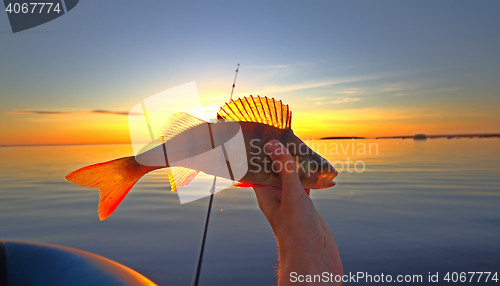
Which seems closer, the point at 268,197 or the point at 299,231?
the point at 299,231

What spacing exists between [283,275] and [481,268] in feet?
18.1

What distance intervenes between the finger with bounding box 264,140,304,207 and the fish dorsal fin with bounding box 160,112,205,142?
85cm

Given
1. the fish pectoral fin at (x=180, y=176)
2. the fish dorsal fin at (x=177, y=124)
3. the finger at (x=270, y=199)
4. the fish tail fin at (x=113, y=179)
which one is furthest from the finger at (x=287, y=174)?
the fish tail fin at (x=113, y=179)

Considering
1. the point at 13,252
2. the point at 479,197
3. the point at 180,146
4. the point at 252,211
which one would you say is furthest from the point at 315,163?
the point at 479,197

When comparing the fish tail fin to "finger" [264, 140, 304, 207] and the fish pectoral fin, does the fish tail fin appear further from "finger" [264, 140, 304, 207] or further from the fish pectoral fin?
"finger" [264, 140, 304, 207]

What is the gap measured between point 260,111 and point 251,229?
17.9 ft

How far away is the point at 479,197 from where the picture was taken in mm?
A: 10773

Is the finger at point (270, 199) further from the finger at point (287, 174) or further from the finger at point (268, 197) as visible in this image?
the finger at point (287, 174)

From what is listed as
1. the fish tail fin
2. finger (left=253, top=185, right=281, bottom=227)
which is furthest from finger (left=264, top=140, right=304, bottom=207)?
the fish tail fin

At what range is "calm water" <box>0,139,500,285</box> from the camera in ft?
18.8

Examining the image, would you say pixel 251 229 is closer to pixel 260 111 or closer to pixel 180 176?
pixel 180 176

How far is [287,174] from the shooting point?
234 centimetres

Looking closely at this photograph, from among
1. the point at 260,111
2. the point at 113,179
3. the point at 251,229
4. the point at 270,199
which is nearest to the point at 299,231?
the point at 270,199

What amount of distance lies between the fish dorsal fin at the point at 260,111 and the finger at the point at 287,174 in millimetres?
487
